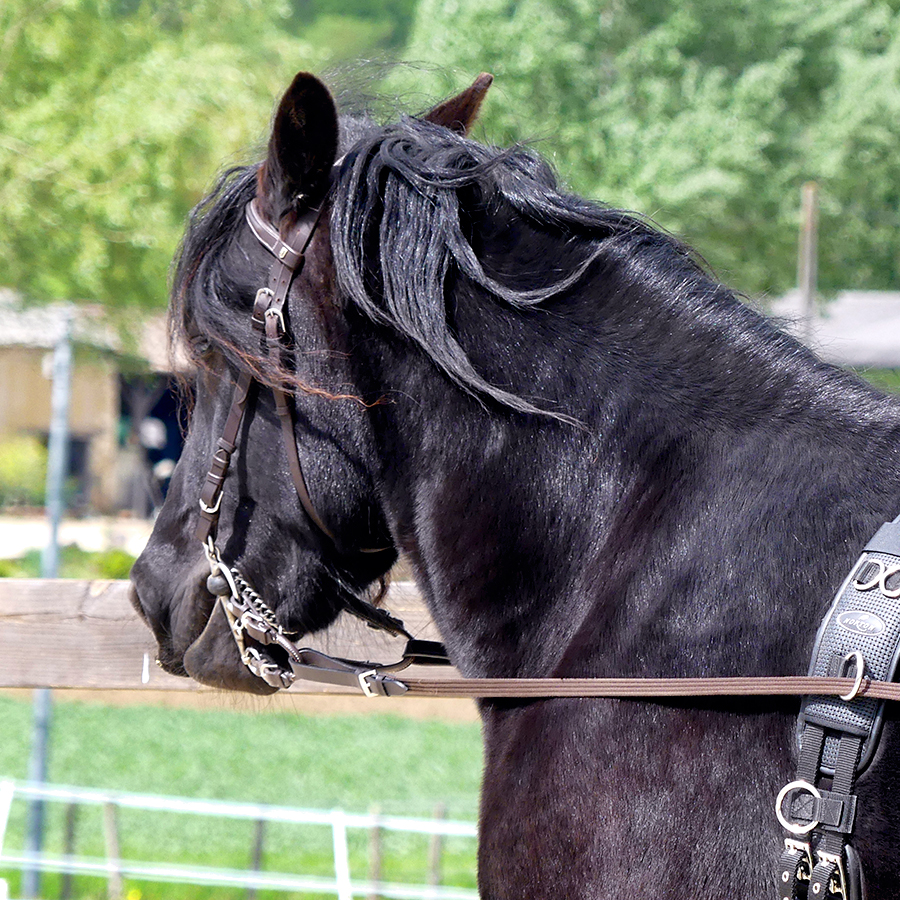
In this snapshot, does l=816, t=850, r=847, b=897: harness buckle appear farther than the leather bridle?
No

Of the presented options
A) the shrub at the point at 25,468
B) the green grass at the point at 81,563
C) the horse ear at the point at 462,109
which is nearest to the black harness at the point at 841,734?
the horse ear at the point at 462,109

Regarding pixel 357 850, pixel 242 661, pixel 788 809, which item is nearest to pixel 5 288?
pixel 357 850

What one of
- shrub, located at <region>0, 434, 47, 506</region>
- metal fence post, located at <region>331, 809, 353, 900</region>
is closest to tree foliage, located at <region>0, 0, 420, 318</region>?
shrub, located at <region>0, 434, 47, 506</region>

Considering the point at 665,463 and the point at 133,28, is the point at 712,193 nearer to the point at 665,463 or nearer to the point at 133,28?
the point at 133,28

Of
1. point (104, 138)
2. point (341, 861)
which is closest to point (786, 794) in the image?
point (341, 861)

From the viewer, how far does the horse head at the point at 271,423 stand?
1.77 metres

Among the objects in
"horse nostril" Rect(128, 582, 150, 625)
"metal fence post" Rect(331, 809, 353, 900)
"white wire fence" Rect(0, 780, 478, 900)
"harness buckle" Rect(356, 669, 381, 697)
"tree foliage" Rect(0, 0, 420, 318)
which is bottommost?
"white wire fence" Rect(0, 780, 478, 900)

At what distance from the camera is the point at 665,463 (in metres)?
1.62

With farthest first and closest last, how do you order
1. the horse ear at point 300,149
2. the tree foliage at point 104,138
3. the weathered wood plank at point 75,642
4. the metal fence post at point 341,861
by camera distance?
1. the tree foliage at point 104,138
2. the metal fence post at point 341,861
3. the weathered wood plank at point 75,642
4. the horse ear at point 300,149

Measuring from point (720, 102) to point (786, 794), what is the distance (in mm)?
13641

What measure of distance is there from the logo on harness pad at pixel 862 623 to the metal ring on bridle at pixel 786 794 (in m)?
0.21

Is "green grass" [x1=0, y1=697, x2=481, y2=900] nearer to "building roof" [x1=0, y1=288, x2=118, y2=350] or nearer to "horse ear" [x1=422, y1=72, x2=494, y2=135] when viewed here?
"building roof" [x1=0, y1=288, x2=118, y2=350]

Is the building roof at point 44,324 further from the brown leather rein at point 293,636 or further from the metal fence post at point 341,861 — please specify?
the brown leather rein at point 293,636

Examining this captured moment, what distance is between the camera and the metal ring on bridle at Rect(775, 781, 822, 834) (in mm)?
1371
